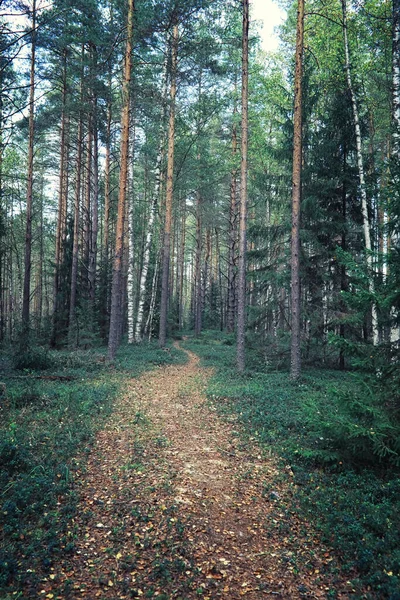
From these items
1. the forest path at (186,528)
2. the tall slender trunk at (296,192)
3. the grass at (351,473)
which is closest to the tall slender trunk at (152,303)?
the tall slender trunk at (296,192)

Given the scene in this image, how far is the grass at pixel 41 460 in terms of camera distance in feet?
10.7

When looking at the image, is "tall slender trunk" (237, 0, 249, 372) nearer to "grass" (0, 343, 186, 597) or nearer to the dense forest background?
the dense forest background

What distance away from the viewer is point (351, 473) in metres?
4.95

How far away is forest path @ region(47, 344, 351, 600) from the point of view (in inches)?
124

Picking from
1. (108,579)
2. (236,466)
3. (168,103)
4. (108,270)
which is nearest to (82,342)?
(108,270)

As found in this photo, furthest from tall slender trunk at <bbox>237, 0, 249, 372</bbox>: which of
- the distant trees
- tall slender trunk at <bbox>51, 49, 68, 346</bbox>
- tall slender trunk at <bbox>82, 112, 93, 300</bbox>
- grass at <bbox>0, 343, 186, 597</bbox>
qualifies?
tall slender trunk at <bbox>51, 49, 68, 346</bbox>

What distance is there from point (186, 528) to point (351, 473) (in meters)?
2.67

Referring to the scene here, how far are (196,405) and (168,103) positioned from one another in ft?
40.8

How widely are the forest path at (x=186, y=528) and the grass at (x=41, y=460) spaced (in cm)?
21

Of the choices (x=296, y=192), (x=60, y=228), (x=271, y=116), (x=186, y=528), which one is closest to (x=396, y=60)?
(x=296, y=192)

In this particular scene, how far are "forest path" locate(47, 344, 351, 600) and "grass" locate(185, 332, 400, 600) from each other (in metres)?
0.25

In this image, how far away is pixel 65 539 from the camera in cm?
354

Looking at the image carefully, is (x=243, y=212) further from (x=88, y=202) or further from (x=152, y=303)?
(x=152, y=303)

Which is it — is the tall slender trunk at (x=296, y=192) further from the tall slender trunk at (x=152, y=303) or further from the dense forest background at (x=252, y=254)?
the tall slender trunk at (x=152, y=303)
